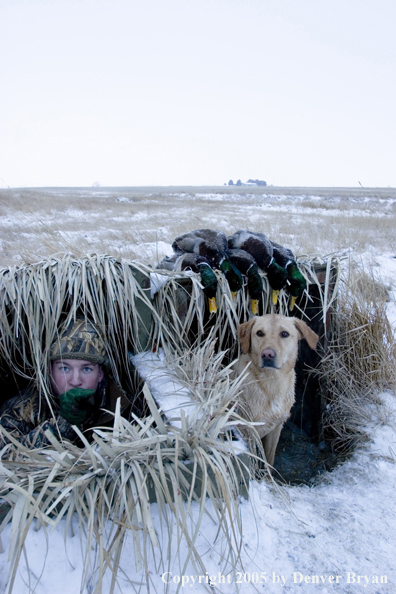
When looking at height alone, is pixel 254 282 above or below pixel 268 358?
above

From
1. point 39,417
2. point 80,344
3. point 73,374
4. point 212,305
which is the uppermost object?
point 212,305

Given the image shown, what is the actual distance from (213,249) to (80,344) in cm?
107

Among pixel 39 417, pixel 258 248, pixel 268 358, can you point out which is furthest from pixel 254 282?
pixel 39 417

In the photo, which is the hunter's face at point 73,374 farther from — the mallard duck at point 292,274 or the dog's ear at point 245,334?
the mallard duck at point 292,274

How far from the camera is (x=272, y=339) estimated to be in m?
2.04

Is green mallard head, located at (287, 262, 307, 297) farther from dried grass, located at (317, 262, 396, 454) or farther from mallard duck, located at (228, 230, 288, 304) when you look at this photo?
dried grass, located at (317, 262, 396, 454)

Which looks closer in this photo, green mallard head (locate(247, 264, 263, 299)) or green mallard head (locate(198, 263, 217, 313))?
green mallard head (locate(198, 263, 217, 313))

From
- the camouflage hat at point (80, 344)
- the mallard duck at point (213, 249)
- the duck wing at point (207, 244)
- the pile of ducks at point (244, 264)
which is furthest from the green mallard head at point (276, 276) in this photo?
the camouflage hat at point (80, 344)

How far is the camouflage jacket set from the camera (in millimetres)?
2076

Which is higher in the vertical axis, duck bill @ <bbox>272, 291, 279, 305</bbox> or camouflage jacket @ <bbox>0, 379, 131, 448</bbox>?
duck bill @ <bbox>272, 291, 279, 305</bbox>

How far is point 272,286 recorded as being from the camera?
250cm

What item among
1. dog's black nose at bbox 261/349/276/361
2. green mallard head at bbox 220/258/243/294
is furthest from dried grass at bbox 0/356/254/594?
green mallard head at bbox 220/258/243/294

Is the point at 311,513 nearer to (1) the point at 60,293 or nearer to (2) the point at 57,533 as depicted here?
(2) the point at 57,533

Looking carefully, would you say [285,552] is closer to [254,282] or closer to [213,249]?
[254,282]
